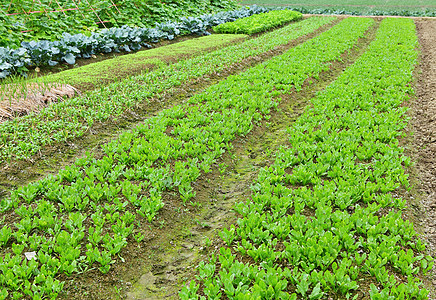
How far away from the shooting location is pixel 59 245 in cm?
353

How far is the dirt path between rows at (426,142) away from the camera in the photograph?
4.22 meters

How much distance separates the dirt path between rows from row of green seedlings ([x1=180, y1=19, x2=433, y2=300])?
0.32 metres

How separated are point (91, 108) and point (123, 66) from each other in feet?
11.9

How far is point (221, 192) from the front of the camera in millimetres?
4992

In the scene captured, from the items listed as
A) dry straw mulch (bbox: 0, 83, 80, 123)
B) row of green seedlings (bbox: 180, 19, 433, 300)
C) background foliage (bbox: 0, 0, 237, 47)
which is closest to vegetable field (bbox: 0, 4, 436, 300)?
row of green seedlings (bbox: 180, 19, 433, 300)

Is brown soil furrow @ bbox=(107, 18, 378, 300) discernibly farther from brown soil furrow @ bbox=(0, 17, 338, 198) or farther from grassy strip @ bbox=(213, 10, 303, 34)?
grassy strip @ bbox=(213, 10, 303, 34)

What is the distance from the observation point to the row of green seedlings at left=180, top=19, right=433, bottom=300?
301 cm

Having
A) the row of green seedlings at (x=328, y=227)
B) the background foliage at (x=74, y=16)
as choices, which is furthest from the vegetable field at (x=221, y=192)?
the background foliage at (x=74, y=16)

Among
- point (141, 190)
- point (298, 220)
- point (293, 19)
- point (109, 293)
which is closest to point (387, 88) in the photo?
point (298, 220)

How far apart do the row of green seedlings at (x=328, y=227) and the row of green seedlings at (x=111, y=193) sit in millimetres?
1039

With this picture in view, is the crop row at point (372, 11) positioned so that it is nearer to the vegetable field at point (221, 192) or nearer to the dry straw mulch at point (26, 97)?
the vegetable field at point (221, 192)

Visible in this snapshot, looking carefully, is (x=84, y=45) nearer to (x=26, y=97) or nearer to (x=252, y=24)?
(x=26, y=97)

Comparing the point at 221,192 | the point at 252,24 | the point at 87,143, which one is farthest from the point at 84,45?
the point at 252,24

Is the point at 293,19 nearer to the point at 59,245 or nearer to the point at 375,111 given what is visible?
the point at 375,111
